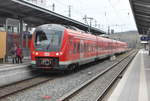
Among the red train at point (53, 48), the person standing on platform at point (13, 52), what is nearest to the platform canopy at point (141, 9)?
the red train at point (53, 48)

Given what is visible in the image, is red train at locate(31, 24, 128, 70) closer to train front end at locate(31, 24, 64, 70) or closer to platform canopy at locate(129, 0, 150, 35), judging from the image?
train front end at locate(31, 24, 64, 70)

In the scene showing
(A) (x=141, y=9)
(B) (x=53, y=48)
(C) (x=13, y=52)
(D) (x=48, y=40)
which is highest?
(A) (x=141, y=9)

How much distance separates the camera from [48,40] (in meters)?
13.7

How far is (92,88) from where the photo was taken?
1091 centimetres

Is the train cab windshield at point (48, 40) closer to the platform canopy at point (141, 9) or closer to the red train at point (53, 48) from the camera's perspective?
the red train at point (53, 48)

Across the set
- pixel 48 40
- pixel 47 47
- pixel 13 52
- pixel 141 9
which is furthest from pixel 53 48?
pixel 141 9

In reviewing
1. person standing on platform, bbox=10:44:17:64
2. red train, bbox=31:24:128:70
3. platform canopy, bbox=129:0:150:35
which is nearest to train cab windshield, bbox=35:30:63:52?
red train, bbox=31:24:128:70

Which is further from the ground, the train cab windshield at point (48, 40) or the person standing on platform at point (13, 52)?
the train cab windshield at point (48, 40)

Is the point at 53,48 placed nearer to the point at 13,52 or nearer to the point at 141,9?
the point at 13,52

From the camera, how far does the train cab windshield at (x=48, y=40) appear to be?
1347cm

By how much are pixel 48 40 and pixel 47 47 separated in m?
0.42

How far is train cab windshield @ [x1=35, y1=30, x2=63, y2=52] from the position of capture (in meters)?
13.5

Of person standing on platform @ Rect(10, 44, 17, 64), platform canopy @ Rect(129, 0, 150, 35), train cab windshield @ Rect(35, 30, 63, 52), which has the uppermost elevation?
platform canopy @ Rect(129, 0, 150, 35)

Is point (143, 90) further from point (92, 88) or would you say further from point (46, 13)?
point (46, 13)
